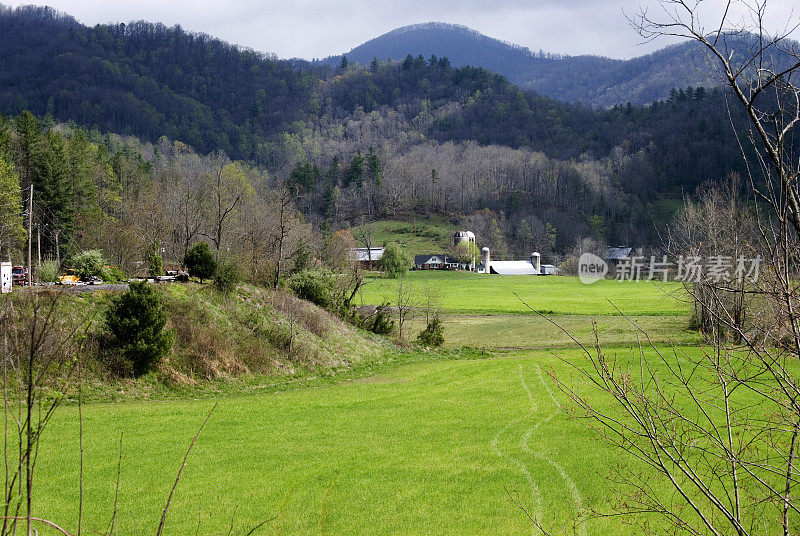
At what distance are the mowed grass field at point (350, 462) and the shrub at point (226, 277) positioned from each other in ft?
22.3

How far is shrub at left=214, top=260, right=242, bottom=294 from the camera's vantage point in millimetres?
25734

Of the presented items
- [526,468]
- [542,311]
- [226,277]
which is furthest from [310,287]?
[542,311]

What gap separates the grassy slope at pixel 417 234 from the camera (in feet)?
380

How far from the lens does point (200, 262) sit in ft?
86.8

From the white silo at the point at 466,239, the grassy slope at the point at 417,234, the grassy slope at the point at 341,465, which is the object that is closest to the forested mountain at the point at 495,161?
A: the grassy slope at the point at 417,234

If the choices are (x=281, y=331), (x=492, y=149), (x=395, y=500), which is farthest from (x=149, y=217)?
(x=492, y=149)

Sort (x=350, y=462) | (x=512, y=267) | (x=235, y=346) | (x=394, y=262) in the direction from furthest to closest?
1. (x=512, y=267)
2. (x=394, y=262)
3. (x=235, y=346)
4. (x=350, y=462)

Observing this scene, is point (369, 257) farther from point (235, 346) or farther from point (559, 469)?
point (559, 469)

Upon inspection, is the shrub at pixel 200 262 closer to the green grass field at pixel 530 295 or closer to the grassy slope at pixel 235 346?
the grassy slope at pixel 235 346

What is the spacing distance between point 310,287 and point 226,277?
6087 millimetres

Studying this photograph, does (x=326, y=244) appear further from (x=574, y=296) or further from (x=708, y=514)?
(x=708, y=514)

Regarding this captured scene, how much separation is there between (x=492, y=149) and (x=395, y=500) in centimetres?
16981

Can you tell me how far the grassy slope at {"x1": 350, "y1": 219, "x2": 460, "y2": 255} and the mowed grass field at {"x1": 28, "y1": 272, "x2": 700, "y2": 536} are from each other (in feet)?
304

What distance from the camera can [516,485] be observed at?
417 inches
